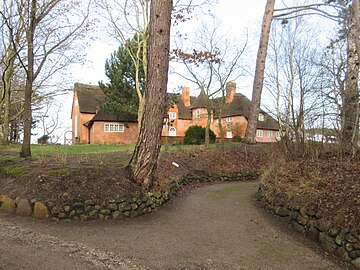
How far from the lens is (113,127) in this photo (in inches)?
1134

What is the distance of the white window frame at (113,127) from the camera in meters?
28.4

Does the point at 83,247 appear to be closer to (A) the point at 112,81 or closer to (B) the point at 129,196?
(B) the point at 129,196

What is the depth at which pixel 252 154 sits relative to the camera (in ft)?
43.4

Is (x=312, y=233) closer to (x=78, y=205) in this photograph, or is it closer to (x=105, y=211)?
(x=105, y=211)

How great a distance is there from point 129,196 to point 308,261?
3.91 m

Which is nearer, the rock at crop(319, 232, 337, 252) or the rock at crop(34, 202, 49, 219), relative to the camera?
the rock at crop(319, 232, 337, 252)

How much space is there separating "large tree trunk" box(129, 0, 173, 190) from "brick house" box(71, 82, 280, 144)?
17.7m

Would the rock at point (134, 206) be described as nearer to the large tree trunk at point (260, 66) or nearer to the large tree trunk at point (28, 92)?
the large tree trunk at point (28, 92)

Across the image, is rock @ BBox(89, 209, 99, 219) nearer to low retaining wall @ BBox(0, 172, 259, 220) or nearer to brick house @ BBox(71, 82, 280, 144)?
low retaining wall @ BBox(0, 172, 259, 220)

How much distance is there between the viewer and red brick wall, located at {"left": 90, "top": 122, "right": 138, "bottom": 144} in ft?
91.7

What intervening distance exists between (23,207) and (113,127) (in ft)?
77.6

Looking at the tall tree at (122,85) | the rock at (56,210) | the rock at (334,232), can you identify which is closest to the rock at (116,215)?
the rock at (56,210)

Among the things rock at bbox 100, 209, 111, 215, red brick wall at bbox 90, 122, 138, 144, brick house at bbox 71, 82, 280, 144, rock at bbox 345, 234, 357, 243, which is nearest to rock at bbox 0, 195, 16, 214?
rock at bbox 100, 209, 111, 215

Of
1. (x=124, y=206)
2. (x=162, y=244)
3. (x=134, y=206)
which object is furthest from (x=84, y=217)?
(x=162, y=244)
